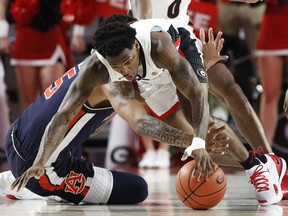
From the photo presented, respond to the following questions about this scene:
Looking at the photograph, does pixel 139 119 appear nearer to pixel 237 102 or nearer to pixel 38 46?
pixel 237 102

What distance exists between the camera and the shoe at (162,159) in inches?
338

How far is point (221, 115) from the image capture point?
8.86 metres

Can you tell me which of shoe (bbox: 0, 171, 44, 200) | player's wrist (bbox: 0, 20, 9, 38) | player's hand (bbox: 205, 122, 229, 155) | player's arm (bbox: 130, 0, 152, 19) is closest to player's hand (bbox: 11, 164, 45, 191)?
player's hand (bbox: 205, 122, 229, 155)

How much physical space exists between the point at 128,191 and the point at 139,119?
61 centimetres

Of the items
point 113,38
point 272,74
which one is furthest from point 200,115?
point 272,74

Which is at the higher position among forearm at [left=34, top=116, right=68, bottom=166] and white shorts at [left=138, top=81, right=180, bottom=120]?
forearm at [left=34, top=116, right=68, bottom=166]

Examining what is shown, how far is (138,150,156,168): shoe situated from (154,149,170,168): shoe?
0.14 feet

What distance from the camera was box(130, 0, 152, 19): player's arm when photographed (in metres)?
5.39

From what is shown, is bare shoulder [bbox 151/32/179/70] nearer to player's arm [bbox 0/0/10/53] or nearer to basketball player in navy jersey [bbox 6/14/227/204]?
basketball player in navy jersey [bbox 6/14/227/204]

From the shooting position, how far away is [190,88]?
4.49 meters

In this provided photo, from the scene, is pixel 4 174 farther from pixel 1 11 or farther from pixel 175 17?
A: pixel 1 11

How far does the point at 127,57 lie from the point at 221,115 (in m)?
4.54

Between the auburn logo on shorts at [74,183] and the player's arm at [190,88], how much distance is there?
3.22ft

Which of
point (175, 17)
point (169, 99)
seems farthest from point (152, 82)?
point (175, 17)
